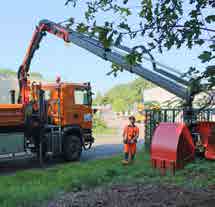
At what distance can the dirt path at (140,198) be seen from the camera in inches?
214

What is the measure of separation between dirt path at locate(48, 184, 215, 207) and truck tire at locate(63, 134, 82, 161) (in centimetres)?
703

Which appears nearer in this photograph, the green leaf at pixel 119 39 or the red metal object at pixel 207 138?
the green leaf at pixel 119 39

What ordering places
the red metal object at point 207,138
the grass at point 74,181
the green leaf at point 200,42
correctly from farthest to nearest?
1. the red metal object at point 207,138
2. the grass at point 74,181
3. the green leaf at point 200,42

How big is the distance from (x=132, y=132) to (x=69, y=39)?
4.24 meters

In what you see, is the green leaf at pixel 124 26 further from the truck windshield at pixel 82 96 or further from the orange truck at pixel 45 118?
the truck windshield at pixel 82 96

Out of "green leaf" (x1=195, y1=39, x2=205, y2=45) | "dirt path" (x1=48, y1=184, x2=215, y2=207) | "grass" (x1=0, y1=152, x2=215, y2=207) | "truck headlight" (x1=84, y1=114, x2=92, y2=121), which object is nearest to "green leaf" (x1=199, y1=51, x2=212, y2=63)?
"green leaf" (x1=195, y1=39, x2=205, y2=45)

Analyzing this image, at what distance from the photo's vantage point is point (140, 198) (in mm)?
5785

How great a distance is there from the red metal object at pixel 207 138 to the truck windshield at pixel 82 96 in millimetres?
4270

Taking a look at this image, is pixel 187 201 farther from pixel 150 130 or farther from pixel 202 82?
pixel 150 130

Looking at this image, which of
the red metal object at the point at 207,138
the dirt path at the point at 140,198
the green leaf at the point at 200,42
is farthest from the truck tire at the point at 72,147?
the green leaf at the point at 200,42

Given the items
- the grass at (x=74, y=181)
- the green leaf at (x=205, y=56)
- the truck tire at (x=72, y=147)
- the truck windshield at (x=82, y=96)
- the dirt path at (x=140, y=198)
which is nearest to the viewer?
the green leaf at (x=205, y=56)

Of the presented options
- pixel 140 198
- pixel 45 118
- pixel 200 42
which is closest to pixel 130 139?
pixel 45 118

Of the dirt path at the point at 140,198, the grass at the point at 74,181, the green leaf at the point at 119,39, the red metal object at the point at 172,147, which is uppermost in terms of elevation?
the green leaf at the point at 119,39

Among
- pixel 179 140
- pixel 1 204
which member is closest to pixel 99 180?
pixel 1 204
